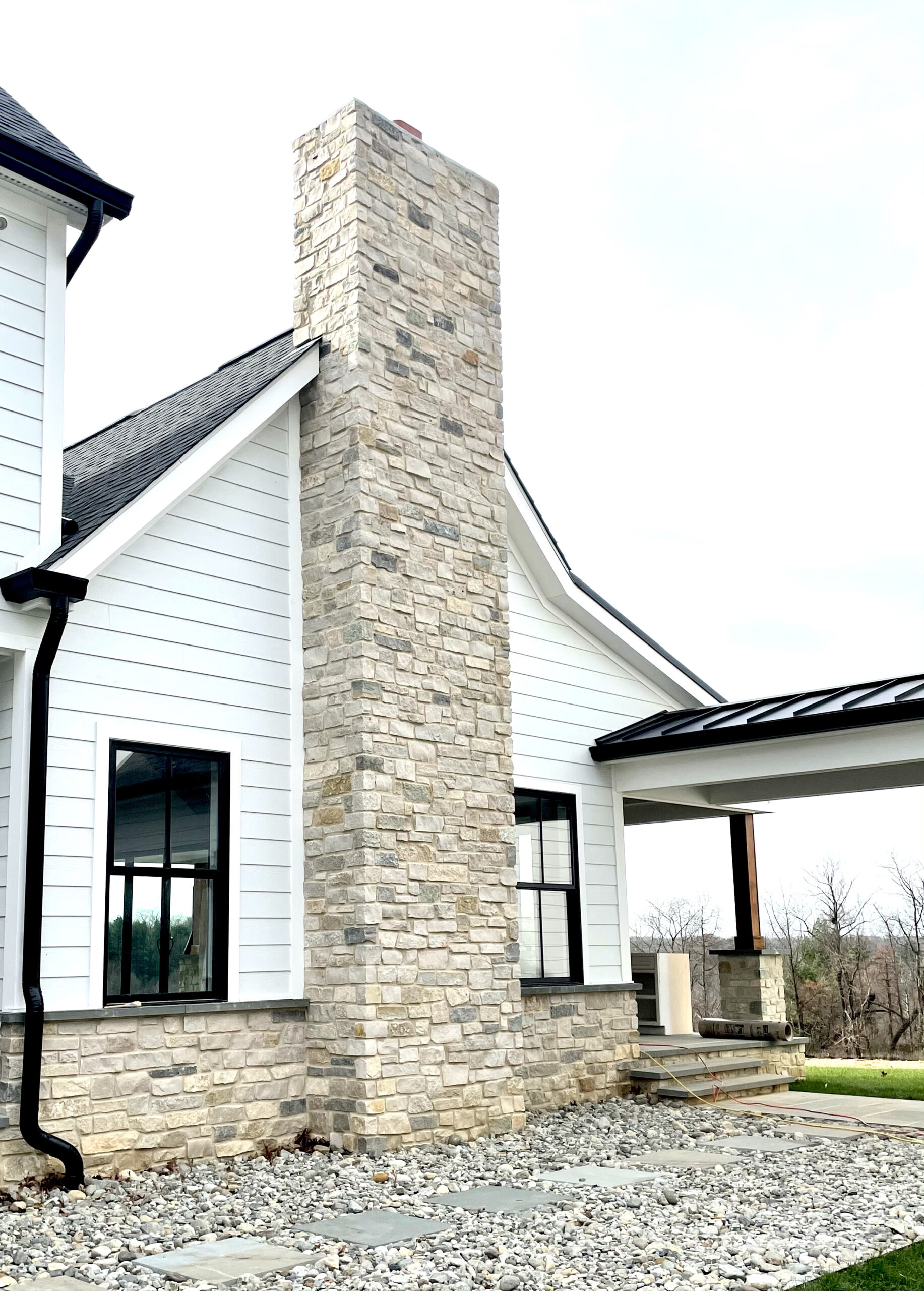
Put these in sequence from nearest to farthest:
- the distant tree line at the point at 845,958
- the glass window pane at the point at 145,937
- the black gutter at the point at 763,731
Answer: the glass window pane at the point at 145,937, the black gutter at the point at 763,731, the distant tree line at the point at 845,958

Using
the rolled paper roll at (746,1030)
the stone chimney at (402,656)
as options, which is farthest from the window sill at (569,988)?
the rolled paper roll at (746,1030)

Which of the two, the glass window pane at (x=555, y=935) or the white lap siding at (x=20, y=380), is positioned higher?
the white lap siding at (x=20, y=380)

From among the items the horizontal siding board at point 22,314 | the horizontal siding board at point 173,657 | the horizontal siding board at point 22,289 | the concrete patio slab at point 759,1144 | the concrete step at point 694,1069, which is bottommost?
the concrete patio slab at point 759,1144

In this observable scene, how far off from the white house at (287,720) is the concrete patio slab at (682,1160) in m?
1.25

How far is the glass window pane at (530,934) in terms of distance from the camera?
9906mm

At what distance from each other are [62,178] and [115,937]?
4.55 metres

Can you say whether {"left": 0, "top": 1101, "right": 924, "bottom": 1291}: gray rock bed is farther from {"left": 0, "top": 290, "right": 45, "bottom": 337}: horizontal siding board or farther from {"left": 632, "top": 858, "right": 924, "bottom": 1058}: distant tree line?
{"left": 632, "top": 858, "right": 924, "bottom": 1058}: distant tree line

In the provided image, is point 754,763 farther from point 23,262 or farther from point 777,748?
point 23,262

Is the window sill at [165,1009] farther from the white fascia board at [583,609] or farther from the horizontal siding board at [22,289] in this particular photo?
the white fascia board at [583,609]

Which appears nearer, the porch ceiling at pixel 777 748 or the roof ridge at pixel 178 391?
the porch ceiling at pixel 777 748

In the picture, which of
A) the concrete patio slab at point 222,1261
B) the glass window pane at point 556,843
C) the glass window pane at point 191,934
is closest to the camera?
the concrete patio slab at point 222,1261

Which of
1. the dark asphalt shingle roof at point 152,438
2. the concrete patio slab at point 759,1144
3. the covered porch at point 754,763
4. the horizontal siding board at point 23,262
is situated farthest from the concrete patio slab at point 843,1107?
the horizontal siding board at point 23,262

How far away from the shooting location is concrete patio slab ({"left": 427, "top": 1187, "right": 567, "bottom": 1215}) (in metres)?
5.90

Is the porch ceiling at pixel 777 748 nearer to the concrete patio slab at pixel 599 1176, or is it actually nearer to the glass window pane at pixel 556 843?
the glass window pane at pixel 556 843
